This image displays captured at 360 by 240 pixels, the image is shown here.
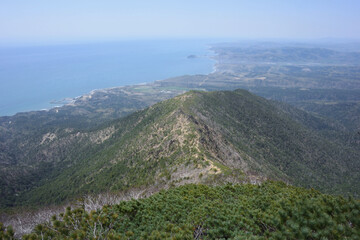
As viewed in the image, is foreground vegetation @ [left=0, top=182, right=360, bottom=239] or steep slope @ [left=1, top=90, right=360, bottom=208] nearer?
foreground vegetation @ [left=0, top=182, right=360, bottom=239]

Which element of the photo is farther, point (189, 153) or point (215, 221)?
point (189, 153)

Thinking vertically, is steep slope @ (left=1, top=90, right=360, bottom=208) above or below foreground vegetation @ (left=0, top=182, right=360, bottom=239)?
below

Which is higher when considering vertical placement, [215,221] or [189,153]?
[215,221]

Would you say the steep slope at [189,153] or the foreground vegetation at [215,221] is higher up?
the foreground vegetation at [215,221]
